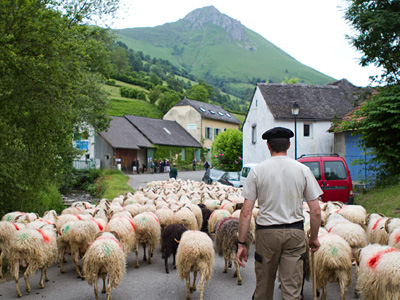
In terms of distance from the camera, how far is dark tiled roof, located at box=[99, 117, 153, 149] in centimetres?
4219

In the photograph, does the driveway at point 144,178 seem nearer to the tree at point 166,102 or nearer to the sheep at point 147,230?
the sheep at point 147,230

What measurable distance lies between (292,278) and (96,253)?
11.3 ft

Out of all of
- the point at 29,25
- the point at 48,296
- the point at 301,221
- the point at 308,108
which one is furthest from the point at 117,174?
the point at 301,221

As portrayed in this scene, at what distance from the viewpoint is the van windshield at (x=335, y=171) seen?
44.9 feet

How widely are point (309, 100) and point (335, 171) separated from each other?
19130 mm

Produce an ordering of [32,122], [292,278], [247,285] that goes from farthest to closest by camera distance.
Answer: [32,122], [247,285], [292,278]

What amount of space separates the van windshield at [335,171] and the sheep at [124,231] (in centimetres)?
813

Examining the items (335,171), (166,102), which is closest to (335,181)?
(335,171)

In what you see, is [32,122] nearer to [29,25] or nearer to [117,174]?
[29,25]

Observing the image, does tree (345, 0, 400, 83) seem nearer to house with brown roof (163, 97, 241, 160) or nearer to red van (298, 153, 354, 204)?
red van (298, 153, 354, 204)

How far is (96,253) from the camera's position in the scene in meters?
6.22

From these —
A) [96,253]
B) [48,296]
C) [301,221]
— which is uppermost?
[301,221]

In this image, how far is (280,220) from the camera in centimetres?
420

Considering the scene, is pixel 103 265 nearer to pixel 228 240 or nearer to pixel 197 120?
pixel 228 240
